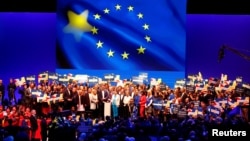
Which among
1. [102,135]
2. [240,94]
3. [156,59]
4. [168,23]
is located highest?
[168,23]

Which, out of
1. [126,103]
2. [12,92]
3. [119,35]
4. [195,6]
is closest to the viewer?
[126,103]

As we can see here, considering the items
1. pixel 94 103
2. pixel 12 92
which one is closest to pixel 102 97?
pixel 94 103

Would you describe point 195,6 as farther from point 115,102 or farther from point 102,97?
point 102,97

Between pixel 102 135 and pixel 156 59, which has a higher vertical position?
pixel 156 59

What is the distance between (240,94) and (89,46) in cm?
724

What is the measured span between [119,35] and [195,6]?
14.0 ft

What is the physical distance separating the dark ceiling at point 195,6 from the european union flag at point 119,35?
186 centimetres

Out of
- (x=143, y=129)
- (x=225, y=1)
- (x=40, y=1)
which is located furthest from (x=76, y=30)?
(x=143, y=129)

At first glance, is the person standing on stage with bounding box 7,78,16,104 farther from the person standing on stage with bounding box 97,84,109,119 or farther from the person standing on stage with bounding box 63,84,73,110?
the person standing on stage with bounding box 97,84,109,119

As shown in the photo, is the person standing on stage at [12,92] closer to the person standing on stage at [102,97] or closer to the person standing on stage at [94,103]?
the person standing on stage at [94,103]

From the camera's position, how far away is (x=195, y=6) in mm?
24875

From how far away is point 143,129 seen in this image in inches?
476

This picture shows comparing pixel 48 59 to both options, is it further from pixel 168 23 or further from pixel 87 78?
pixel 168 23

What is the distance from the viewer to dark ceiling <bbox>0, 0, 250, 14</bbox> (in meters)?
24.3
